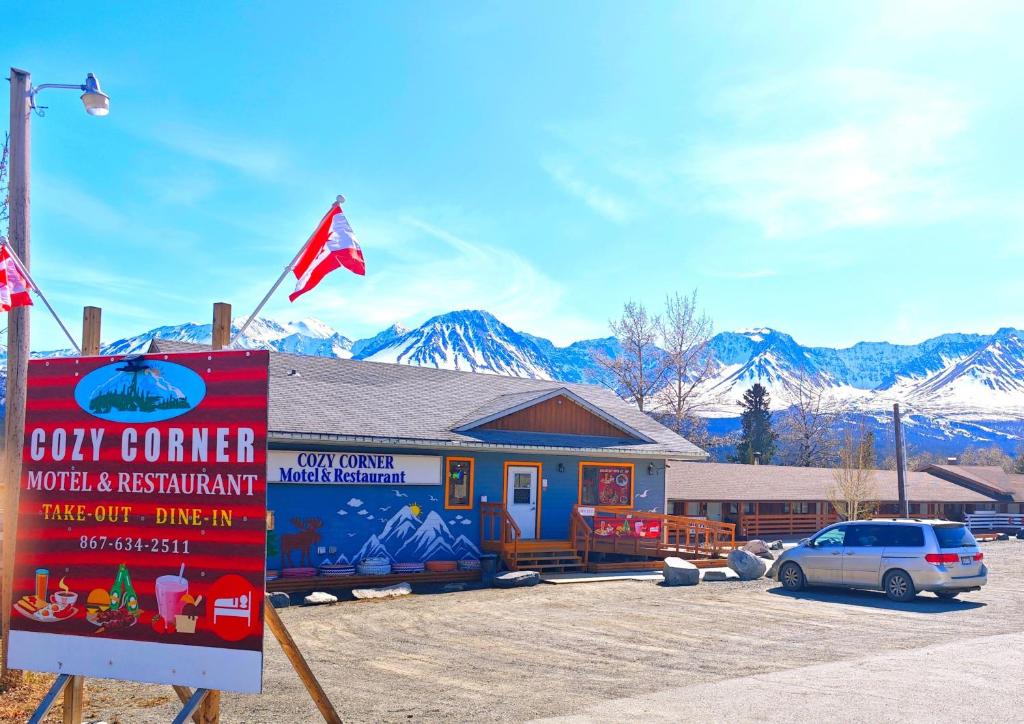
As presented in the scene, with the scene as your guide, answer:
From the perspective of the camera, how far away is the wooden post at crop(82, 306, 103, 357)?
8734 mm

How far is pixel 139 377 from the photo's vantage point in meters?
6.69

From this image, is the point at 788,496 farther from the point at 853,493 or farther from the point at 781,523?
the point at 853,493

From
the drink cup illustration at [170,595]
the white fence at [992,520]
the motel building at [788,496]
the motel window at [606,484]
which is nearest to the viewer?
the drink cup illustration at [170,595]

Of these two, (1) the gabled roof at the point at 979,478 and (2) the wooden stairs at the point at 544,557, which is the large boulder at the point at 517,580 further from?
(1) the gabled roof at the point at 979,478

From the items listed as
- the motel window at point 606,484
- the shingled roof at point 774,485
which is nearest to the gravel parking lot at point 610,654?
the motel window at point 606,484

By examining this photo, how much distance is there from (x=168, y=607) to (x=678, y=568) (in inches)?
595

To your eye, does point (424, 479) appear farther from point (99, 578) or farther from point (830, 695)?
point (99, 578)

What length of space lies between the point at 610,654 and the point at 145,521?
7.20 metres

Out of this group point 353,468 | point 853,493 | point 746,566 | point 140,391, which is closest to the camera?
point 140,391

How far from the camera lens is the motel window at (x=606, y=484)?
24.0 metres

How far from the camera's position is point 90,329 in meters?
8.75

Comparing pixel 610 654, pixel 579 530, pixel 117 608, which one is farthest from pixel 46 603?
pixel 579 530

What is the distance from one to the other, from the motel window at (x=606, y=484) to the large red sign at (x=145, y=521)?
18.0 metres

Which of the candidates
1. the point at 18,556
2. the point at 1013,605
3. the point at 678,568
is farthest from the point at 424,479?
the point at 18,556
